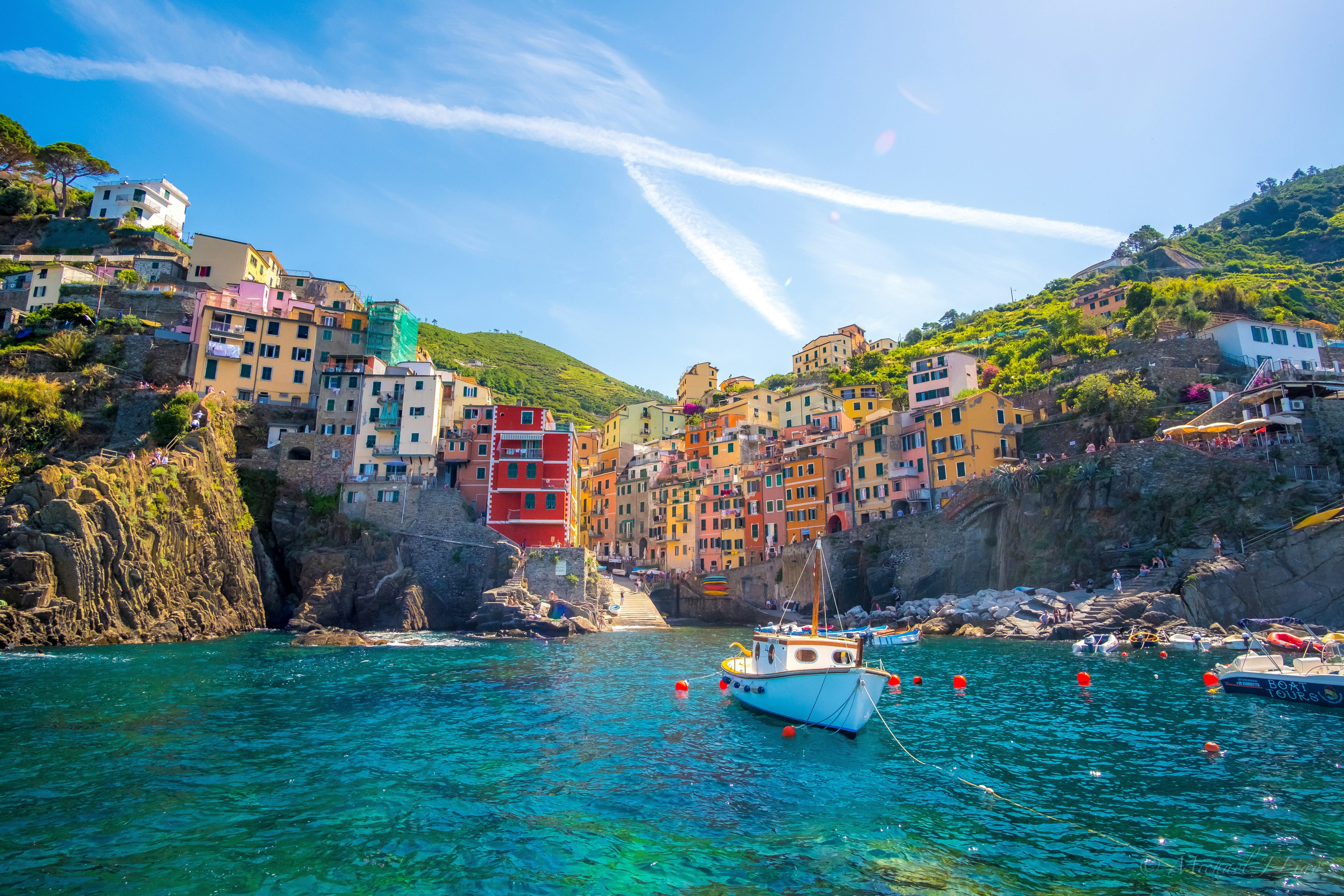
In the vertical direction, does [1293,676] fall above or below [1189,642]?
below

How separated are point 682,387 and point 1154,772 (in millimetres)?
99144

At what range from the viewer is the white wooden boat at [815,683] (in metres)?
18.8

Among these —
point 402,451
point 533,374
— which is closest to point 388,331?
point 402,451

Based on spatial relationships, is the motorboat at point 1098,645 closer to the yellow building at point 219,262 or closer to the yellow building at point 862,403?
the yellow building at point 862,403

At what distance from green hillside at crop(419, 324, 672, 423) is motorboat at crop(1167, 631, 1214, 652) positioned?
84603mm

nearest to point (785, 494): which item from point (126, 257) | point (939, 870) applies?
point (939, 870)

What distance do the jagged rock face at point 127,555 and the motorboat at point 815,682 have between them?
33324mm

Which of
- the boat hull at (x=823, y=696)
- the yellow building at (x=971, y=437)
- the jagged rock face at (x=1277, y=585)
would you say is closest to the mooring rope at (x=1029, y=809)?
the boat hull at (x=823, y=696)

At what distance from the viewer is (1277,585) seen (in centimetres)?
3294

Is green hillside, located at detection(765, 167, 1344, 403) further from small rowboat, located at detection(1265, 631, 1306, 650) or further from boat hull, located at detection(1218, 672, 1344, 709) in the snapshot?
boat hull, located at detection(1218, 672, 1344, 709)

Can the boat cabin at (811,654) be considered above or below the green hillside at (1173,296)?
below

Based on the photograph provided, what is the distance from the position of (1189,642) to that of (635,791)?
101 feet

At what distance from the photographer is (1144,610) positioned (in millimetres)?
36406

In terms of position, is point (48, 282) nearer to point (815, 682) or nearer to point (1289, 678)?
point (815, 682)
